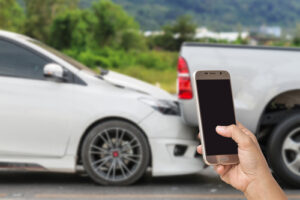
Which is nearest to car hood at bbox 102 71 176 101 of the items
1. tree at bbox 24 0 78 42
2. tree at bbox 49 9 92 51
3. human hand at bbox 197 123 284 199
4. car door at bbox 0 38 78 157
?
car door at bbox 0 38 78 157

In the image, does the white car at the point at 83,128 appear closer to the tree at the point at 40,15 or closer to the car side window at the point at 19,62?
the car side window at the point at 19,62

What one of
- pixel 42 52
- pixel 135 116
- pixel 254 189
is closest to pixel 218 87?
pixel 254 189

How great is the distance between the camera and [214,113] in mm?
2584

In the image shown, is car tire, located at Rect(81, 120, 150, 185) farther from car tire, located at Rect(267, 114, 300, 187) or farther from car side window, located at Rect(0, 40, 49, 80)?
car tire, located at Rect(267, 114, 300, 187)

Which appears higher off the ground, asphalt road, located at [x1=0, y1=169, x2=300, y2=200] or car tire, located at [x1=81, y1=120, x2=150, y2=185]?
car tire, located at [x1=81, y1=120, x2=150, y2=185]

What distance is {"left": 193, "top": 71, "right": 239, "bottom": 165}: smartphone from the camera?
8.16 ft

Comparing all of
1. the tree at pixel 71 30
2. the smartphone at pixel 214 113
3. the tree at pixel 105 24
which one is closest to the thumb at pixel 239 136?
the smartphone at pixel 214 113

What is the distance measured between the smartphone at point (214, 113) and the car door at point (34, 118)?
159 inches

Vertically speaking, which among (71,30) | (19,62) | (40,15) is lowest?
(19,62)

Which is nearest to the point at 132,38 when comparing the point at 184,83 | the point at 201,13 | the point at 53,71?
the point at 201,13

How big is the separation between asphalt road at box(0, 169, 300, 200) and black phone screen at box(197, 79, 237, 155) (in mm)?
3702

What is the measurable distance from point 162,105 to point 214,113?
4320 mm

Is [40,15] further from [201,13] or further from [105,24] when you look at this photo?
[201,13]

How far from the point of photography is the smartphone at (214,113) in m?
2.49
